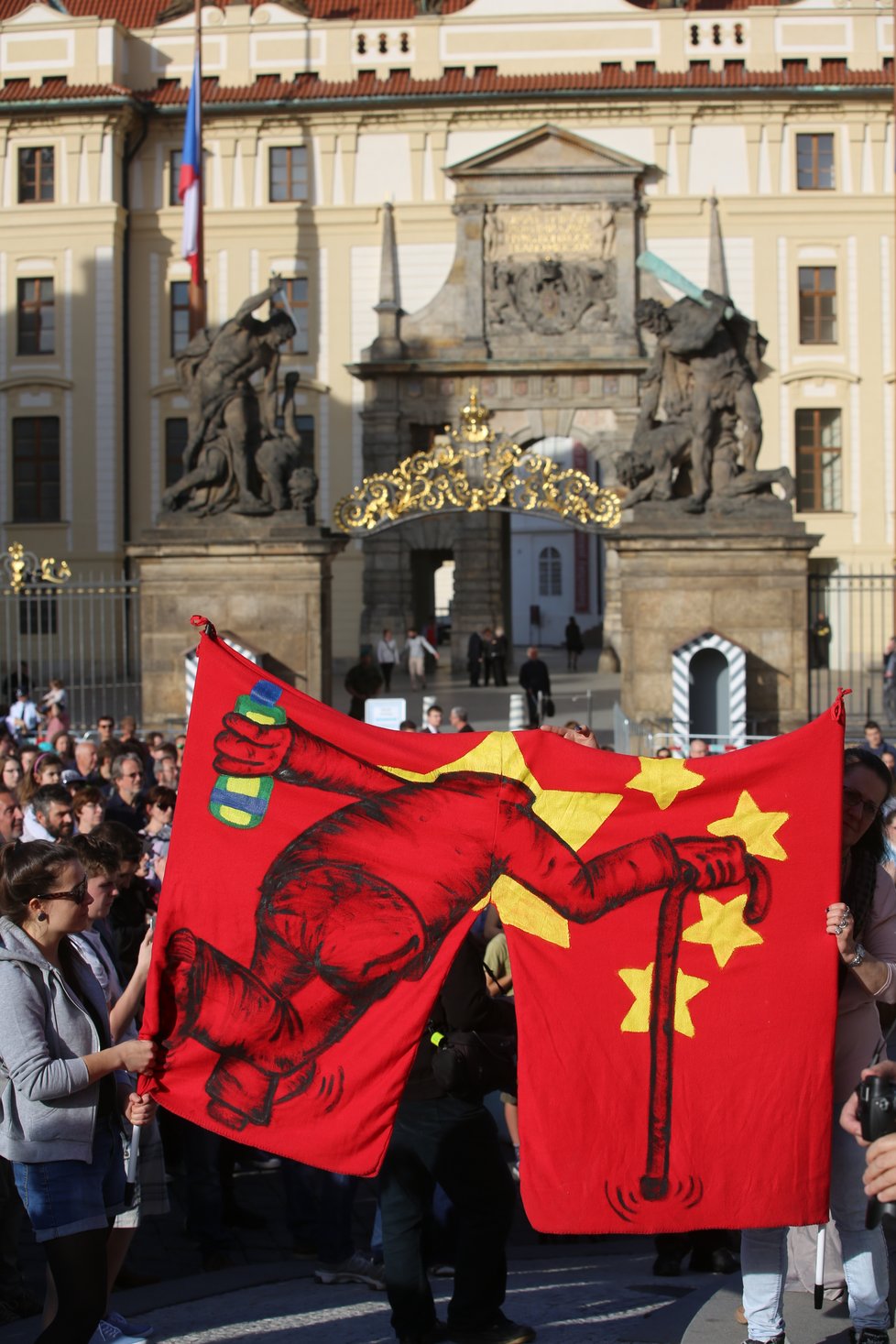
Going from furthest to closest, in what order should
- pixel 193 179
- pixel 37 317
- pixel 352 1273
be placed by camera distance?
pixel 37 317 → pixel 193 179 → pixel 352 1273

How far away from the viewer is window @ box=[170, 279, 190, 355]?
40.3 meters

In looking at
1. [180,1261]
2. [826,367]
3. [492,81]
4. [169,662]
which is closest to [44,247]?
[492,81]

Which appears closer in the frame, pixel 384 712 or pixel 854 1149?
pixel 854 1149

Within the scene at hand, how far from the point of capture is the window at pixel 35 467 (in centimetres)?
4003

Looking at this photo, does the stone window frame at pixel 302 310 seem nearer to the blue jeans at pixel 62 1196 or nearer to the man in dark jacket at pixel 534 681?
the man in dark jacket at pixel 534 681

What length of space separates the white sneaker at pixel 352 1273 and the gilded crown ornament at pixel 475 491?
496 inches

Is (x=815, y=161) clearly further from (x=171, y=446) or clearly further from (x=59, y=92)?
(x=59, y=92)

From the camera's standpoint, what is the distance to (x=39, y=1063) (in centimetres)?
485

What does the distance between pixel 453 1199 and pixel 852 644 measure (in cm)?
2270

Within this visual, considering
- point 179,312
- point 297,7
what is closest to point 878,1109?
point 179,312

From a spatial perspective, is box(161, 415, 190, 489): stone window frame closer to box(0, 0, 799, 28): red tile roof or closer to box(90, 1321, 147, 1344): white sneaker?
box(0, 0, 799, 28): red tile roof

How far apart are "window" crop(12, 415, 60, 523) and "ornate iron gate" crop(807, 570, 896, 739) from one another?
16.8 m

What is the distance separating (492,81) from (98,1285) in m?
36.9

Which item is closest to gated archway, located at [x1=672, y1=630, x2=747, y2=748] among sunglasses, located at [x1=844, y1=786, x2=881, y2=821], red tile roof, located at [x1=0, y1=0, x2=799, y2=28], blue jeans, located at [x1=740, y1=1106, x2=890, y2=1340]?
sunglasses, located at [x1=844, y1=786, x2=881, y2=821]
